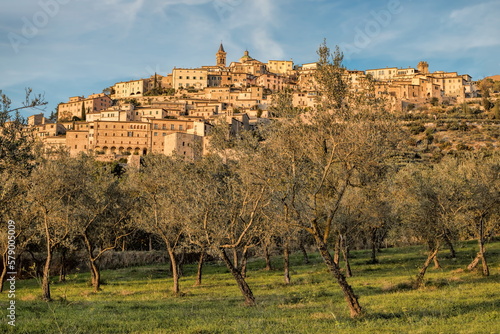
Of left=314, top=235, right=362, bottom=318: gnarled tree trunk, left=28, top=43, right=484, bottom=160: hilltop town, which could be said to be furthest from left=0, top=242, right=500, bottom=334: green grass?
left=28, top=43, right=484, bottom=160: hilltop town

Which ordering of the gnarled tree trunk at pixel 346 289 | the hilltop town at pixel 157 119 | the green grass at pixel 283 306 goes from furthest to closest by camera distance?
the hilltop town at pixel 157 119 → the gnarled tree trunk at pixel 346 289 → the green grass at pixel 283 306

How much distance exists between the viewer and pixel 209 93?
196m

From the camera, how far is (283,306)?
20.2 m

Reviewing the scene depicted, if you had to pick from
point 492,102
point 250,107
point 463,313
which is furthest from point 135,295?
point 492,102

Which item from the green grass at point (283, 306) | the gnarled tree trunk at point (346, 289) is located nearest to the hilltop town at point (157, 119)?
the green grass at point (283, 306)

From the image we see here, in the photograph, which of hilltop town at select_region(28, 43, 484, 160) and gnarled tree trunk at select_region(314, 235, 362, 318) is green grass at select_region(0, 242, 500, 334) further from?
hilltop town at select_region(28, 43, 484, 160)

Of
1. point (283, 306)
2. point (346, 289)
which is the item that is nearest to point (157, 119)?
point (283, 306)

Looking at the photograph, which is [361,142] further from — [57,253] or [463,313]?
[57,253]

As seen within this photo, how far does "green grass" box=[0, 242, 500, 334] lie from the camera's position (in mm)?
14984

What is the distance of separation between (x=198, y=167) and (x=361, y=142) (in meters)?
18.5

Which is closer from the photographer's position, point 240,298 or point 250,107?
point 240,298

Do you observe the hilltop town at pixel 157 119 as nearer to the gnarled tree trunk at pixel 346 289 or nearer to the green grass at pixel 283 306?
the green grass at pixel 283 306

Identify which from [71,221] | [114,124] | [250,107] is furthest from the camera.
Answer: [250,107]

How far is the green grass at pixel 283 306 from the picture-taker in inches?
590
